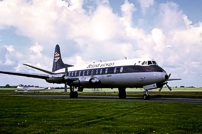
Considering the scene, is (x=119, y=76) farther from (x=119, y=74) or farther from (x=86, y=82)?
(x=86, y=82)

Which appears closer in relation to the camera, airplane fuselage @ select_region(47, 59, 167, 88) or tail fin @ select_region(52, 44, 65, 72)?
airplane fuselage @ select_region(47, 59, 167, 88)

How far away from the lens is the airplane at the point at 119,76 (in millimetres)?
24859

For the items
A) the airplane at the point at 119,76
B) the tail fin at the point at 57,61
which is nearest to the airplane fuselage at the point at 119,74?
the airplane at the point at 119,76

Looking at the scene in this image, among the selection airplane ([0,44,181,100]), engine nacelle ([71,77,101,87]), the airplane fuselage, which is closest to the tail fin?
airplane ([0,44,181,100])

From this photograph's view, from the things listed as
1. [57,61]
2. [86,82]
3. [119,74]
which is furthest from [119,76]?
[57,61]

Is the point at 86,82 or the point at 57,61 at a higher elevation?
the point at 57,61

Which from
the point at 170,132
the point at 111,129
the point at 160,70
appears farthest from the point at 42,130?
the point at 160,70

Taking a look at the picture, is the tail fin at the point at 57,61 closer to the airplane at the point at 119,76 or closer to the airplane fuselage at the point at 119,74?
the airplane at the point at 119,76

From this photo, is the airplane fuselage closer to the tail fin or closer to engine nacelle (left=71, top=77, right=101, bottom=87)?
engine nacelle (left=71, top=77, right=101, bottom=87)

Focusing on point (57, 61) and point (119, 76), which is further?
point (57, 61)

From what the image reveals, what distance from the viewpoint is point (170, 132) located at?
25.6 ft

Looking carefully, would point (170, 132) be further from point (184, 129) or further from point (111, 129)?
point (111, 129)

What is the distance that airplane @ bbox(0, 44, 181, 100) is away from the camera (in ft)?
81.6

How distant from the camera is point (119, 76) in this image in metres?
27.8
